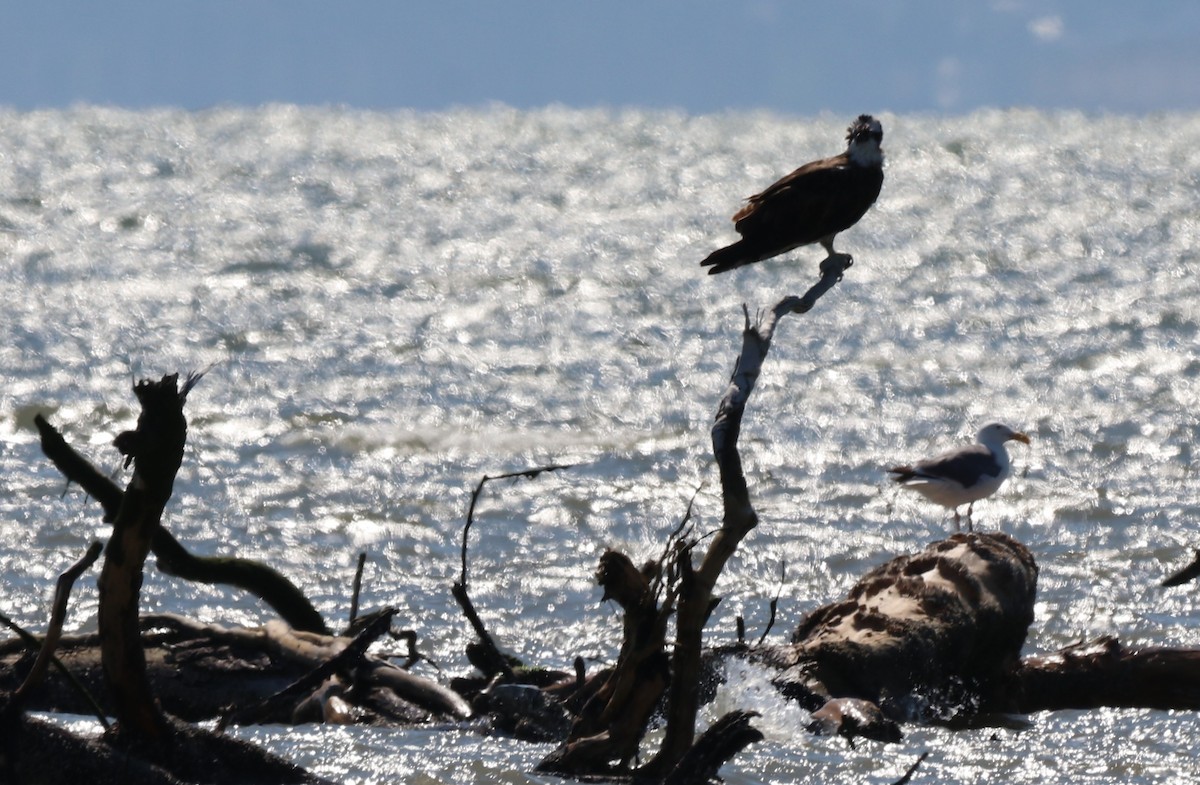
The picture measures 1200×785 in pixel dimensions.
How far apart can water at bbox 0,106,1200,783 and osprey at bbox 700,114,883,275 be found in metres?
1.79

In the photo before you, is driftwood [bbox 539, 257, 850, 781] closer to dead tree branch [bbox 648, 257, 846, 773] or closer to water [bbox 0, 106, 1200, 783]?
dead tree branch [bbox 648, 257, 846, 773]

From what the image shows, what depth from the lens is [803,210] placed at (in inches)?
250

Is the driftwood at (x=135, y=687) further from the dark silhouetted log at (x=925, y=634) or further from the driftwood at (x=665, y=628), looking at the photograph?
the dark silhouetted log at (x=925, y=634)

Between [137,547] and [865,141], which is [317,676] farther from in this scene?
[865,141]

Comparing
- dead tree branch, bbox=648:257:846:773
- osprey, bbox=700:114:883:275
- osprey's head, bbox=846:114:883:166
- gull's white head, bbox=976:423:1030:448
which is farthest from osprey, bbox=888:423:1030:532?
dead tree branch, bbox=648:257:846:773

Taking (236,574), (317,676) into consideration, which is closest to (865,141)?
(317,676)

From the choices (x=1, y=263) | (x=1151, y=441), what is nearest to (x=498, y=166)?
(x=1, y=263)

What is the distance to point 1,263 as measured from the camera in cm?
2402

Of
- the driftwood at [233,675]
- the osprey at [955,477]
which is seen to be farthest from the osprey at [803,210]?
the osprey at [955,477]

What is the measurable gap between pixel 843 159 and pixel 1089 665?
2.42 m

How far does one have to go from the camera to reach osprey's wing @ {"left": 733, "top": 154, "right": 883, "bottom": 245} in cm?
625

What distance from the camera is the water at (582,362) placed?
9602 millimetres

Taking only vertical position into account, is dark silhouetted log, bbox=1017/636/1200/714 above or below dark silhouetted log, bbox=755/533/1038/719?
below

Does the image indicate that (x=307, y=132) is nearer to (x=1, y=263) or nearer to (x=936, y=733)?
(x=1, y=263)
